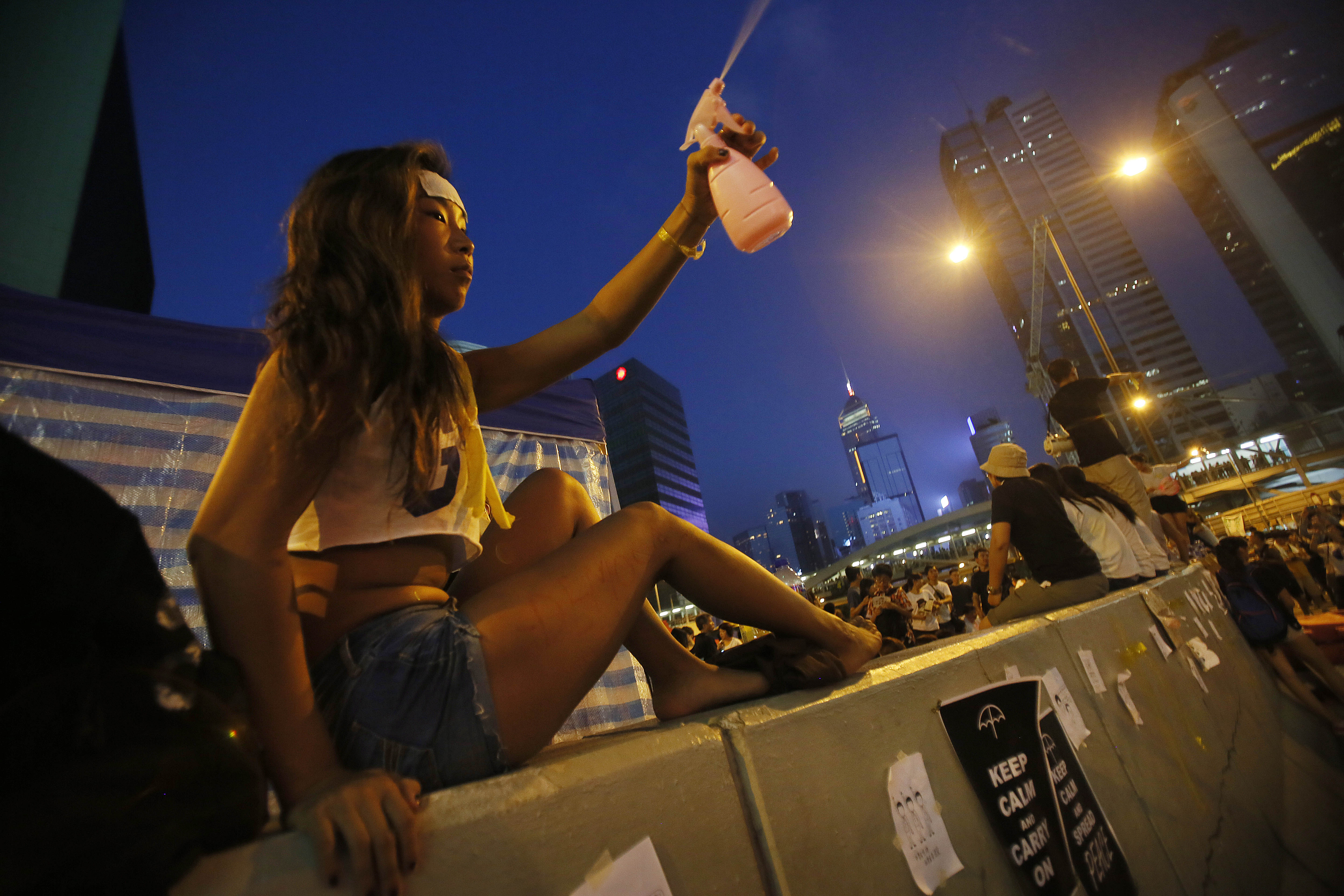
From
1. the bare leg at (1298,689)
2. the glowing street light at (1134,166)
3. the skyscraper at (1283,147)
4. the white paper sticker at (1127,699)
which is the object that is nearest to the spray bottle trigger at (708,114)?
the white paper sticker at (1127,699)

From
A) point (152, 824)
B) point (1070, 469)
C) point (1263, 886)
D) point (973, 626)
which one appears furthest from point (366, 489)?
point (973, 626)

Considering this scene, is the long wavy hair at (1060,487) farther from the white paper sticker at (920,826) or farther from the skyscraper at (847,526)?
the skyscraper at (847,526)

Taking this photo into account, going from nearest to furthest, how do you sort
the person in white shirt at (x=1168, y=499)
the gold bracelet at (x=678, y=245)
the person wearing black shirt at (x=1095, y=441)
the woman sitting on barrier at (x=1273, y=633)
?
the gold bracelet at (x=678, y=245) < the woman sitting on barrier at (x=1273, y=633) < the person wearing black shirt at (x=1095, y=441) < the person in white shirt at (x=1168, y=499)

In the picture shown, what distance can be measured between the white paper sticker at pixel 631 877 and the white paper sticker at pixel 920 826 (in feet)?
1.75

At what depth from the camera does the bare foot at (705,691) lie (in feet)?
4.45

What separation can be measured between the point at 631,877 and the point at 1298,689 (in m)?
5.91

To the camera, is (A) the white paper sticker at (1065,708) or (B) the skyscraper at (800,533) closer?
(A) the white paper sticker at (1065,708)

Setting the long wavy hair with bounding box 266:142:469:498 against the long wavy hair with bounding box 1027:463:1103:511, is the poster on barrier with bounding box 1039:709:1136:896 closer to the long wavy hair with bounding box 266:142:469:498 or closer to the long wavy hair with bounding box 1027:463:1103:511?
the long wavy hair with bounding box 266:142:469:498

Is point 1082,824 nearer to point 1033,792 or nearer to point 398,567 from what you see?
point 1033,792

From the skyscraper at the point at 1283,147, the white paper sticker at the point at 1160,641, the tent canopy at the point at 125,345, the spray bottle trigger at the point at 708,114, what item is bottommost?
the white paper sticker at the point at 1160,641

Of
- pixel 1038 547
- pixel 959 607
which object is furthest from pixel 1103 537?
pixel 959 607

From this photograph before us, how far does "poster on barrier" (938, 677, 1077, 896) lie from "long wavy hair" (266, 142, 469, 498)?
4.29 ft

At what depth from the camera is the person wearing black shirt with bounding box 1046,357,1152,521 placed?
17.0ft

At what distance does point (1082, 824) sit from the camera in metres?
1.43
